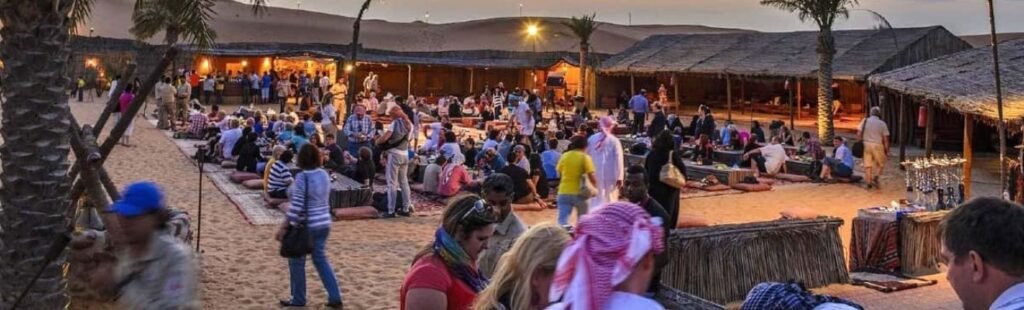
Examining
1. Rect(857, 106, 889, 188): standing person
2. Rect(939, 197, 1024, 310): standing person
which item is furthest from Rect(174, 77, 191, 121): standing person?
Rect(939, 197, 1024, 310): standing person

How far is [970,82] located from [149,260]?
18823mm

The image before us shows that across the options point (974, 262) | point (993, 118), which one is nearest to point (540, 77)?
point (993, 118)

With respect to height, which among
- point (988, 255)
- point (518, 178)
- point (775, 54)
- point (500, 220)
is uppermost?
point (775, 54)

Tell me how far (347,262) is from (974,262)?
8.04 meters

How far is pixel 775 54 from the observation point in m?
34.9

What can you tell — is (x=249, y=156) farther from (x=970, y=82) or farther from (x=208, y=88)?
(x=208, y=88)

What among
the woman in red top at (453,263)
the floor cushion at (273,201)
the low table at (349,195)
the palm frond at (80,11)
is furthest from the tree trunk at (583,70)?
the woman in red top at (453,263)

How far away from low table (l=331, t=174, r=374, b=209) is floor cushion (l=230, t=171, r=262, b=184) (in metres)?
2.82

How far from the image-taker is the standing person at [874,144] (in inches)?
651

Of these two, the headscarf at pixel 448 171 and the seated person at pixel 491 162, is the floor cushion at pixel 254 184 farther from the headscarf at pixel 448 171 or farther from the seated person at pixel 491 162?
the seated person at pixel 491 162

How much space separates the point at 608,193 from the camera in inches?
430

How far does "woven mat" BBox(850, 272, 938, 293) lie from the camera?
913 cm

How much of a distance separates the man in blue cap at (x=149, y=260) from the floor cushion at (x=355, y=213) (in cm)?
888

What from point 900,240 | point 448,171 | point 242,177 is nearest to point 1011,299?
point 900,240
